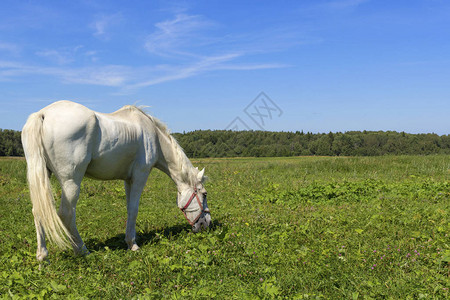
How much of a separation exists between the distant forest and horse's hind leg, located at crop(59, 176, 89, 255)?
37.9 m

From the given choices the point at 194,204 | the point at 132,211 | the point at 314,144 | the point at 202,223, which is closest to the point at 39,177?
the point at 132,211

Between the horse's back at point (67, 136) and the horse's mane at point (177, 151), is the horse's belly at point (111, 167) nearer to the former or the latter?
the horse's back at point (67, 136)

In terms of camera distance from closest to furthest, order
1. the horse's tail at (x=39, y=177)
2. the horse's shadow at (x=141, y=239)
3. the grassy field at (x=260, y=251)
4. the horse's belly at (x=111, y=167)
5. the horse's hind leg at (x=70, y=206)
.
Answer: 1. the grassy field at (x=260, y=251)
2. the horse's tail at (x=39, y=177)
3. the horse's hind leg at (x=70, y=206)
4. the horse's belly at (x=111, y=167)
5. the horse's shadow at (x=141, y=239)

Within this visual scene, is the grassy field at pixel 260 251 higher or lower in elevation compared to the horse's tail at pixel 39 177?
lower

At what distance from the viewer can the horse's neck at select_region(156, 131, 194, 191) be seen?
6.36 metres

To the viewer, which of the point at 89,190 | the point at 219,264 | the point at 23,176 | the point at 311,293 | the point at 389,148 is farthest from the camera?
the point at 389,148

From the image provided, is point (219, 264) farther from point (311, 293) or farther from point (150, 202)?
point (150, 202)

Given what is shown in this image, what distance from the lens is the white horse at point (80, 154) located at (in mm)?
4652

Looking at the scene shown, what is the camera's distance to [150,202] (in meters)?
9.85

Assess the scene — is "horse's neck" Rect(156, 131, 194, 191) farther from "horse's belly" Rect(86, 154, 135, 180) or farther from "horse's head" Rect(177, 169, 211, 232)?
"horse's belly" Rect(86, 154, 135, 180)

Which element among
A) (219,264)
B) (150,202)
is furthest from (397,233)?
(150,202)

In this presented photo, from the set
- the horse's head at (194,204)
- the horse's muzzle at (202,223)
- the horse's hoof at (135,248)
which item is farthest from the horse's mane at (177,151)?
the horse's hoof at (135,248)

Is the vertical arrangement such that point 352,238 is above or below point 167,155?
below

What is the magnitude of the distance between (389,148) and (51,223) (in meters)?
48.2
